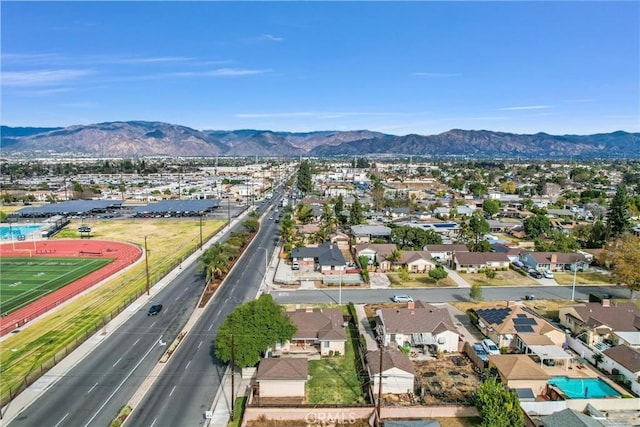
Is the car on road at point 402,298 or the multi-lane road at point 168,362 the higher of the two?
the car on road at point 402,298

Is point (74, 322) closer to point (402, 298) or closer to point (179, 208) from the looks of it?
point (402, 298)

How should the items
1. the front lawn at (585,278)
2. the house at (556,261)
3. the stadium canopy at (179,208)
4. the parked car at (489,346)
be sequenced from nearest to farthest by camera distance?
the parked car at (489,346), the front lawn at (585,278), the house at (556,261), the stadium canopy at (179,208)

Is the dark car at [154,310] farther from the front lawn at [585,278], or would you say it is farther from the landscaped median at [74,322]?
the front lawn at [585,278]

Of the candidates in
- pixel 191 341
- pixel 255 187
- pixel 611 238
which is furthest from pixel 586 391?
pixel 255 187

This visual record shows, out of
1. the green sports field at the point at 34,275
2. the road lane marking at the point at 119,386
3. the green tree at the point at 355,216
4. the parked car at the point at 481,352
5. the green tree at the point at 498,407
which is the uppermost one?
the green tree at the point at 355,216

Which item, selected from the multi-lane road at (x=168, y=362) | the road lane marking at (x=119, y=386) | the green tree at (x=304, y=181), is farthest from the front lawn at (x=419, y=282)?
the green tree at (x=304, y=181)

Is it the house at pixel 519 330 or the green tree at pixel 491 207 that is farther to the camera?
the green tree at pixel 491 207
